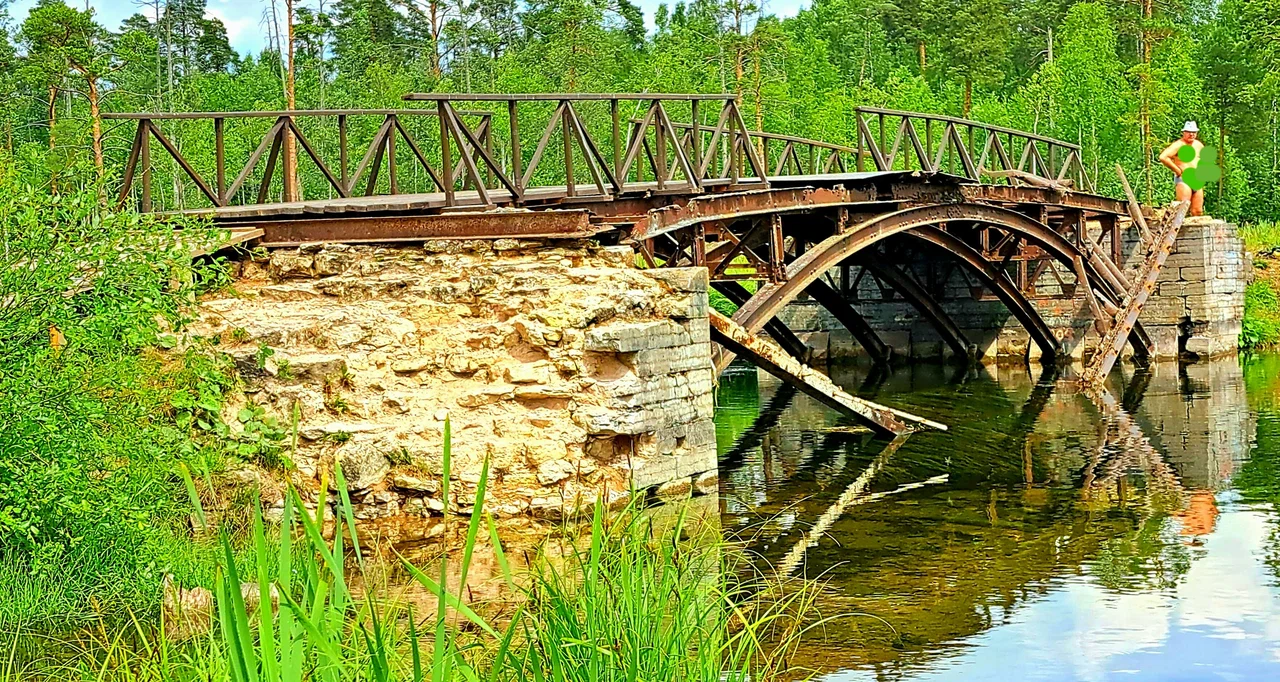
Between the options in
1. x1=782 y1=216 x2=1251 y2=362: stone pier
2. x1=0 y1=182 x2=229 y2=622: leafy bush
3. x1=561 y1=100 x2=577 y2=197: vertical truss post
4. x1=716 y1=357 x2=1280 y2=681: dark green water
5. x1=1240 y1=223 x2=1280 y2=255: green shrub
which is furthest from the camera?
x1=1240 y1=223 x2=1280 y2=255: green shrub

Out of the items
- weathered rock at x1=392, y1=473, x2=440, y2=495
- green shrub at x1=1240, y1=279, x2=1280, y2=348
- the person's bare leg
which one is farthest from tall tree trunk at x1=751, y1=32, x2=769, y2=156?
weathered rock at x1=392, y1=473, x2=440, y2=495

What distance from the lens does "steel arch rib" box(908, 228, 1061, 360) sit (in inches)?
880

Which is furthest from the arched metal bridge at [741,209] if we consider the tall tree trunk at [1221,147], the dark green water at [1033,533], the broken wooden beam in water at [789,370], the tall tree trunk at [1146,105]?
the tall tree trunk at [1221,147]

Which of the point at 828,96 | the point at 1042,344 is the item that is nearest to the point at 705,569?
the point at 1042,344

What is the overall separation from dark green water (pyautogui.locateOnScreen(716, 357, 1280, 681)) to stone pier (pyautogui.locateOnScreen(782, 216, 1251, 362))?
6302 mm

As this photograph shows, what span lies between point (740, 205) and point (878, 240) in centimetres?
371

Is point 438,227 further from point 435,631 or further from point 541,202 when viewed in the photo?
point 435,631

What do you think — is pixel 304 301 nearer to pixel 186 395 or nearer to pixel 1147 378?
pixel 186 395

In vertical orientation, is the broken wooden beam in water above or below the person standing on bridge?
below

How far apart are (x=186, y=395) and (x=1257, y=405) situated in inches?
619

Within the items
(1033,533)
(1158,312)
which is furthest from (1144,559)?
(1158,312)

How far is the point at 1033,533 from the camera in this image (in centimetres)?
1220

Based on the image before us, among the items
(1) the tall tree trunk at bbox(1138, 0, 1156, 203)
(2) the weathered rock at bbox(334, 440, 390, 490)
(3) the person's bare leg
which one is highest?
(1) the tall tree trunk at bbox(1138, 0, 1156, 203)

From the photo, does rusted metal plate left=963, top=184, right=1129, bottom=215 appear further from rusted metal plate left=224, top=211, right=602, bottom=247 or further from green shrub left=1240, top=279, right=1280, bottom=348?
rusted metal plate left=224, top=211, right=602, bottom=247
